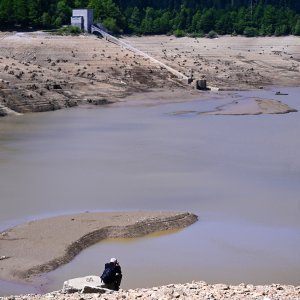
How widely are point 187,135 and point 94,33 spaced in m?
48.9

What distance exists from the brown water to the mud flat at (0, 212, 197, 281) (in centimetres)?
50

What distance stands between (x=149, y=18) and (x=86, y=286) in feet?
331

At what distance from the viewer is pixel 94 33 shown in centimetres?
9244

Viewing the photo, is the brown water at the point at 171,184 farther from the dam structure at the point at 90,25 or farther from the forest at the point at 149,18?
the forest at the point at 149,18

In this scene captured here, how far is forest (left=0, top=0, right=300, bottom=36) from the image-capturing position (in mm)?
92500

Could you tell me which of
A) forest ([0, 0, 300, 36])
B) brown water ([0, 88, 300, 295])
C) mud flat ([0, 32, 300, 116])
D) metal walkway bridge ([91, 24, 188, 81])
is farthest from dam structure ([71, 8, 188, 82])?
brown water ([0, 88, 300, 295])

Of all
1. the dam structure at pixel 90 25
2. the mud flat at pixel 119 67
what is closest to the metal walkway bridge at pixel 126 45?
the dam structure at pixel 90 25

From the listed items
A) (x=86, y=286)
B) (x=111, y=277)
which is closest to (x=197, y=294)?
(x=111, y=277)

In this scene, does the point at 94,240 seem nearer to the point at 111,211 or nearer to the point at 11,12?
the point at 111,211

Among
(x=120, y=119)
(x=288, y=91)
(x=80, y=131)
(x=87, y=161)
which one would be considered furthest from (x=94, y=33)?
(x=87, y=161)

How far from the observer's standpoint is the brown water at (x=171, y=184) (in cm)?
2091

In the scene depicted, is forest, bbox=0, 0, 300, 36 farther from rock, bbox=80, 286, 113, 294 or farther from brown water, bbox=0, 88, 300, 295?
rock, bbox=80, 286, 113, 294

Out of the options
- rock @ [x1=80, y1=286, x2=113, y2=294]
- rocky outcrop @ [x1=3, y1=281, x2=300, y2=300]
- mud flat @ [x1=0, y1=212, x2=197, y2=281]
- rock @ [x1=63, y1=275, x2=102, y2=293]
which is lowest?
mud flat @ [x1=0, y1=212, x2=197, y2=281]

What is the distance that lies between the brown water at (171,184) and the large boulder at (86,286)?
2.18m
